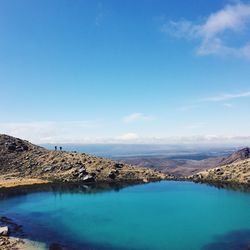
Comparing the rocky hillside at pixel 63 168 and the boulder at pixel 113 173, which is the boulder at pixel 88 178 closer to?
the rocky hillside at pixel 63 168

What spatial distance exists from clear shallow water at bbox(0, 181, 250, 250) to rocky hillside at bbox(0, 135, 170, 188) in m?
17.8

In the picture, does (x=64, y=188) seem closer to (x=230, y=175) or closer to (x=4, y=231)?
(x=4, y=231)

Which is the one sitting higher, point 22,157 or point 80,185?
point 22,157

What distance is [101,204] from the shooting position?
102m

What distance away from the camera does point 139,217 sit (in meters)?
86.2

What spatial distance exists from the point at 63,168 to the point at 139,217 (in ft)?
234

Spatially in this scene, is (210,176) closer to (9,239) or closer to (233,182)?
(233,182)

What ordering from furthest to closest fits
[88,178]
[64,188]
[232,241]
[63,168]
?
[63,168], [88,178], [64,188], [232,241]

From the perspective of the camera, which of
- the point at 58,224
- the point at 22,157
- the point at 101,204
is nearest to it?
the point at 58,224

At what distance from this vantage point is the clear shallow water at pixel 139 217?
→ 2643 inches

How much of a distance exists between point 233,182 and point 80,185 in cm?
5754

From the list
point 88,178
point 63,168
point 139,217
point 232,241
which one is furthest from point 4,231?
point 63,168

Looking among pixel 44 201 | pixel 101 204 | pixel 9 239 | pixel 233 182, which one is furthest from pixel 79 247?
pixel 233 182

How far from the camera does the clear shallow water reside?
6712 cm
